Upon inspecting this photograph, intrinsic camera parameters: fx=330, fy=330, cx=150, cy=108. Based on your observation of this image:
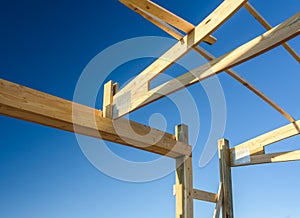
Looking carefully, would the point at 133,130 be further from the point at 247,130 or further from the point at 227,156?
the point at 247,130

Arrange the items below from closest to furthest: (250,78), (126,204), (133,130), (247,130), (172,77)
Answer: (172,77) → (133,130) → (250,78) → (247,130) → (126,204)

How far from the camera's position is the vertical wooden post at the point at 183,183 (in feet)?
12.0

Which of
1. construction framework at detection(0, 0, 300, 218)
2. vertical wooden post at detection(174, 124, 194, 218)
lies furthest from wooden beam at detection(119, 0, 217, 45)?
vertical wooden post at detection(174, 124, 194, 218)

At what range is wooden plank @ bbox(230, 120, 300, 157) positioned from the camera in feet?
15.2

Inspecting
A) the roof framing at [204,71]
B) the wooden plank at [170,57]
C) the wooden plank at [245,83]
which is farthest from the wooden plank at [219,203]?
the wooden plank at [170,57]

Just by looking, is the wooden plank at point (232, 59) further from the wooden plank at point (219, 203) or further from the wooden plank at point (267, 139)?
the wooden plank at point (267, 139)

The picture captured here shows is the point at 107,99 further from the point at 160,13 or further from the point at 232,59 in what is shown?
the point at 232,59

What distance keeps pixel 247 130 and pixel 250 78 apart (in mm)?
1892

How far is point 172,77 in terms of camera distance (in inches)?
119

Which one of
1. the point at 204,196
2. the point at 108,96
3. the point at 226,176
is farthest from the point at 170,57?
the point at 226,176

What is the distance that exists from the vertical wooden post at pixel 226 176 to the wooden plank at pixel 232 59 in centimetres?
237

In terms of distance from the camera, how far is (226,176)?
4965 millimetres

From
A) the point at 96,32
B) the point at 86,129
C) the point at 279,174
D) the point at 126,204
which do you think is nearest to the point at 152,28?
the point at 96,32

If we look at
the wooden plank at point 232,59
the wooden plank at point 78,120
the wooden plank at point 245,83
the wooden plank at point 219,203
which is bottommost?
the wooden plank at point 219,203
